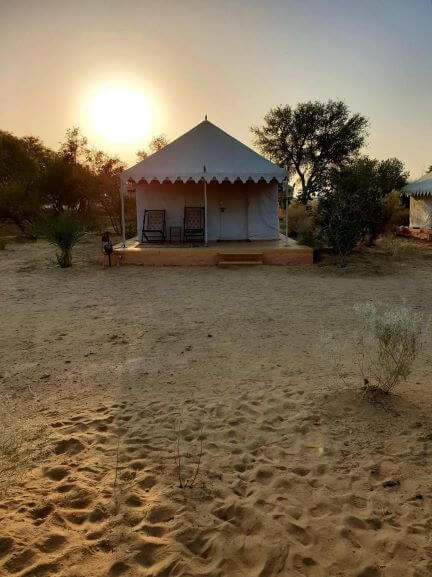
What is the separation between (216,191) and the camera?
45.6ft

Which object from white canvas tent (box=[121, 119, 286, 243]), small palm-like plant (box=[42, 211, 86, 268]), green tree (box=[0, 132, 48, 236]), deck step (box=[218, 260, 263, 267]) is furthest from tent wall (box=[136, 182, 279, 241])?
green tree (box=[0, 132, 48, 236])

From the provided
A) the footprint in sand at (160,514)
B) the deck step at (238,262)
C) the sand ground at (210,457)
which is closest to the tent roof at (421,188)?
the deck step at (238,262)

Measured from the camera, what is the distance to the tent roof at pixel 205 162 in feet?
39.4

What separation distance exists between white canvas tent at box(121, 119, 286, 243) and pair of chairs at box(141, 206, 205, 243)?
0.20m

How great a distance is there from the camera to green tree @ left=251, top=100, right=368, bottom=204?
25547 millimetres

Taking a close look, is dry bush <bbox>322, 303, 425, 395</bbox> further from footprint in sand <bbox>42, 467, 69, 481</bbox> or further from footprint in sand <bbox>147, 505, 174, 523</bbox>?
footprint in sand <bbox>42, 467, 69, 481</bbox>

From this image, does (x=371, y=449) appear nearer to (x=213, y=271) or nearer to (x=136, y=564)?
(x=136, y=564)

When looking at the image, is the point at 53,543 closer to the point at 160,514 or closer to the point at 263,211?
the point at 160,514

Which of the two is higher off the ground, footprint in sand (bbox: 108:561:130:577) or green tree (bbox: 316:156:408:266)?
green tree (bbox: 316:156:408:266)

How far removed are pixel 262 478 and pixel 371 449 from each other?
33.3 inches

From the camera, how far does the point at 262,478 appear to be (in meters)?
2.79

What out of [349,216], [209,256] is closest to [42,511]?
[209,256]

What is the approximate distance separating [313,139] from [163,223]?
15.8 metres

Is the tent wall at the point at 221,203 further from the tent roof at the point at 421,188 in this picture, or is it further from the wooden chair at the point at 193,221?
the tent roof at the point at 421,188
